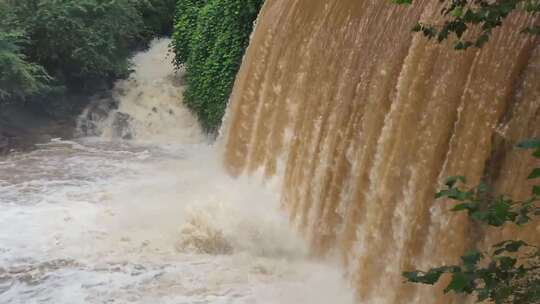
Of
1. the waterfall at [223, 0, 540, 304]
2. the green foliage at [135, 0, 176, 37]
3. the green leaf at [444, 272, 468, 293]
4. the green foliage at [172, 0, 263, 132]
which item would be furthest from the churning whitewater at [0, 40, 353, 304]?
the green foliage at [135, 0, 176, 37]

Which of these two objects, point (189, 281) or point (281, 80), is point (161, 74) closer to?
point (281, 80)

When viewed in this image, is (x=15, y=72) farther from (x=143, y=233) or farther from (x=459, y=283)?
(x=459, y=283)

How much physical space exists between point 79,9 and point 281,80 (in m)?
5.59


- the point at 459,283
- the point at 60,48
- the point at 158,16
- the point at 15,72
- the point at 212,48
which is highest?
the point at 158,16

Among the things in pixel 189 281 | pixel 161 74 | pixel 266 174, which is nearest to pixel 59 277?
pixel 189 281

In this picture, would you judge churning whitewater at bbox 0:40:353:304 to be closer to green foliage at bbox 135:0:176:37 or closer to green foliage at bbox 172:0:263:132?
→ green foliage at bbox 172:0:263:132

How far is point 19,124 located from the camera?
1141 cm

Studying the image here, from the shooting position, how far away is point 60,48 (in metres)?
12.2

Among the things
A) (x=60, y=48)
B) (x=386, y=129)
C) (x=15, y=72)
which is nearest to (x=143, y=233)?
(x=386, y=129)

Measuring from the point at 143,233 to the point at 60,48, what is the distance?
636 centimetres

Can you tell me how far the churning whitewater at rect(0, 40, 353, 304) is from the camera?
5.52 metres

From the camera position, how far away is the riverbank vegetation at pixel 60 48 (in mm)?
11062

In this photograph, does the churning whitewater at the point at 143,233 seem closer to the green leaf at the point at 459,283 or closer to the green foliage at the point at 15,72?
the green foliage at the point at 15,72

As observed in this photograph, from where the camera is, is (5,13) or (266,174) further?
(5,13)
